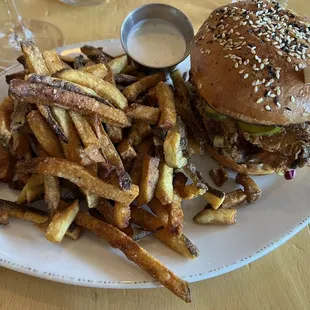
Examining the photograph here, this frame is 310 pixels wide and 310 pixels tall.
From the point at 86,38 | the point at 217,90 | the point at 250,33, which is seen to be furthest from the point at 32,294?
the point at 86,38

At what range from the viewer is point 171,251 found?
86.8 inches

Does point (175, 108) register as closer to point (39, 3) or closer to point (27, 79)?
point (27, 79)

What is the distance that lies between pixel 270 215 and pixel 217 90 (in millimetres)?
745

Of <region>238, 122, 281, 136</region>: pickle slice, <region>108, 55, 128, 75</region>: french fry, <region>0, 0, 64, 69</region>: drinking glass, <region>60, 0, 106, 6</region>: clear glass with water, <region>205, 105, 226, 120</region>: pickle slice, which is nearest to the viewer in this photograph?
<region>238, 122, 281, 136</region>: pickle slice

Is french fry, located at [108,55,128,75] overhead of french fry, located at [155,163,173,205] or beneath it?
overhead

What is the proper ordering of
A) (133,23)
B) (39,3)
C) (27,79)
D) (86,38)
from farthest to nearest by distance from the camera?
(39,3) → (86,38) → (133,23) → (27,79)

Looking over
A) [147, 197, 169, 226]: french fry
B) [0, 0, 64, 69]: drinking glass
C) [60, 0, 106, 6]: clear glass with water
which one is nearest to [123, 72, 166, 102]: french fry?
[147, 197, 169, 226]: french fry

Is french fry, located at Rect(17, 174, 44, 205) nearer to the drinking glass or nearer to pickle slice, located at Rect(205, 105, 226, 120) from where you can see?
pickle slice, located at Rect(205, 105, 226, 120)

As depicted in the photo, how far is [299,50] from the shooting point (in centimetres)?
224

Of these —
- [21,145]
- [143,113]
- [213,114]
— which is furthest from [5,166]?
[213,114]

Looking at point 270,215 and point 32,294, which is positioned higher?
point 270,215

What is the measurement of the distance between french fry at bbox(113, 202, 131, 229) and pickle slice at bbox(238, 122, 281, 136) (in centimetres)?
72

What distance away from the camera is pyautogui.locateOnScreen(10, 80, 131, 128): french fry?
205cm

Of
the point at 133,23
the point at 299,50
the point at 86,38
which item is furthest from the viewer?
the point at 86,38
